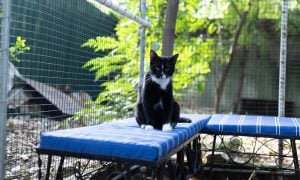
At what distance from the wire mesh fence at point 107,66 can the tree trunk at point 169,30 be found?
0.48 meters

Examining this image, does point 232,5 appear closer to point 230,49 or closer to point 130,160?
point 230,49

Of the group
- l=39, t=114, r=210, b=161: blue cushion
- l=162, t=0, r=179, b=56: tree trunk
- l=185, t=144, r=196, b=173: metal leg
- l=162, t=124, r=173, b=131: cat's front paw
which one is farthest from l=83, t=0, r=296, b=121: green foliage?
l=39, t=114, r=210, b=161: blue cushion

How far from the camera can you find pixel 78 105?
3.59 meters

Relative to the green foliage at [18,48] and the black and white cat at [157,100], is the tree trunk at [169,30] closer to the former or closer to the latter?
the black and white cat at [157,100]

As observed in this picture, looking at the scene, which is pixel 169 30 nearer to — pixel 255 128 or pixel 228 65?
pixel 255 128

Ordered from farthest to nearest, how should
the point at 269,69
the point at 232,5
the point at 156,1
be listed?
the point at 232,5 < the point at 269,69 < the point at 156,1

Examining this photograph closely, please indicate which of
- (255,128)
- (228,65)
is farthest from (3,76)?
(228,65)

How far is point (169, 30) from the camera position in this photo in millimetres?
4258

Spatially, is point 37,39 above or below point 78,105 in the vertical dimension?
above

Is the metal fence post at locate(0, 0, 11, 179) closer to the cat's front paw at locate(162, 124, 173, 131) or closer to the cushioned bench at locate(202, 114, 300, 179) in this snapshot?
the cat's front paw at locate(162, 124, 173, 131)

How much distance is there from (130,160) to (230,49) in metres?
5.26

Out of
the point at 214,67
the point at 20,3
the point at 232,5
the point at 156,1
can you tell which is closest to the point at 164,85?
the point at 20,3

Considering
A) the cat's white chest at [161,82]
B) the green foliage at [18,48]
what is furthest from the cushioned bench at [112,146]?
the green foliage at [18,48]

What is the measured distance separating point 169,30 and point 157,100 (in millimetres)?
1838
